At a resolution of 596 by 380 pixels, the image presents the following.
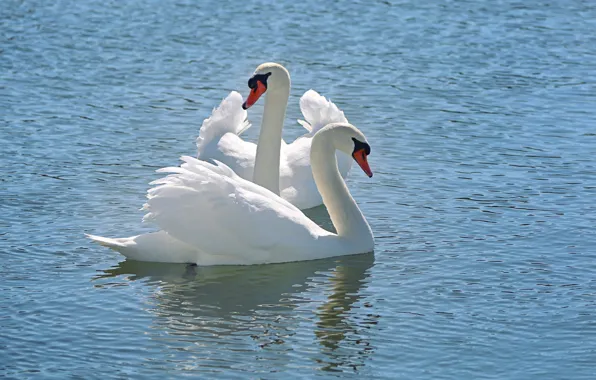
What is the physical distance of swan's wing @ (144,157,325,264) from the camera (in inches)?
457

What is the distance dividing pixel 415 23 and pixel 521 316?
1178 centimetres

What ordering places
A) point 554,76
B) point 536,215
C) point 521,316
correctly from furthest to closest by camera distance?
1. point 554,76
2. point 536,215
3. point 521,316

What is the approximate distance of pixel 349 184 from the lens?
14.7 metres

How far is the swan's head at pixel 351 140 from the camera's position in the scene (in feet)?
40.1

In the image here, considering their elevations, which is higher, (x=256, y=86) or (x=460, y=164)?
(x=256, y=86)

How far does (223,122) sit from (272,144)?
5.31 ft

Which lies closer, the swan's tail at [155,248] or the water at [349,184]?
the water at [349,184]

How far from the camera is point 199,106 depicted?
17406 millimetres

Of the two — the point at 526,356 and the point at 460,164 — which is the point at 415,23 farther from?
the point at 526,356

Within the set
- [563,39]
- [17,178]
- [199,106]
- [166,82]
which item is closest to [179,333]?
[17,178]

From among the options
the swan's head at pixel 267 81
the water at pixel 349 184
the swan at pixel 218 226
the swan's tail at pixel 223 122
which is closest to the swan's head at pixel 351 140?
the swan at pixel 218 226

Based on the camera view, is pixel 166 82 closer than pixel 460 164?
No

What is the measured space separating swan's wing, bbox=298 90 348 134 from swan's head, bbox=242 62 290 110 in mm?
1376

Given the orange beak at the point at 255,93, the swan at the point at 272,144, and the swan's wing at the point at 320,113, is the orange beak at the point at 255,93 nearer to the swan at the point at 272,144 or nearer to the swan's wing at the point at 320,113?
the swan at the point at 272,144
